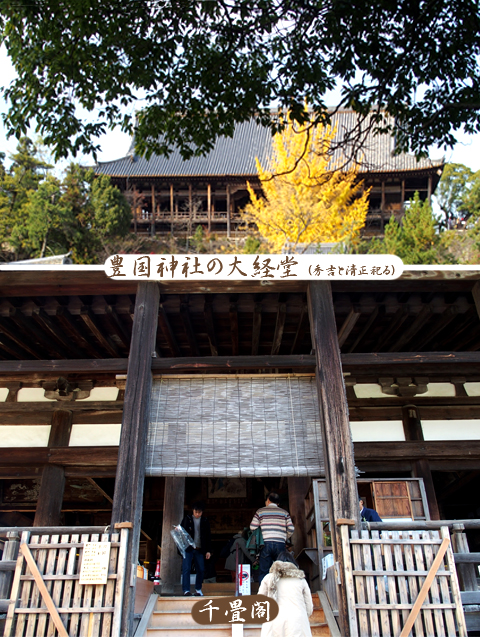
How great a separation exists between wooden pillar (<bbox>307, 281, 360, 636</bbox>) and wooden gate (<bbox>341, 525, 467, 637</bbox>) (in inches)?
5.1

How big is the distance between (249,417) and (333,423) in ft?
3.36

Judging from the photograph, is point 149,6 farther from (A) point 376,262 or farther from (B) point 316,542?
(B) point 316,542

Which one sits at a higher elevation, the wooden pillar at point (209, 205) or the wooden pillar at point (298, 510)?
the wooden pillar at point (209, 205)

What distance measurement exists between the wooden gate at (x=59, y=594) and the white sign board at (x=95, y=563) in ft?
0.19

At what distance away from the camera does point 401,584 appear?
15.3 ft

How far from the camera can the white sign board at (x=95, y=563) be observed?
4629 mm

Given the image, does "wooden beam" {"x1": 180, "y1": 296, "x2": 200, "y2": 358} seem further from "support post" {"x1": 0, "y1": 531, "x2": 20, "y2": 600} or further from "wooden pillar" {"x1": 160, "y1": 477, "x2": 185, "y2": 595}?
"support post" {"x1": 0, "y1": 531, "x2": 20, "y2": 600}

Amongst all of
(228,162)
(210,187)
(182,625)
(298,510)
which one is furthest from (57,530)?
(228,162)

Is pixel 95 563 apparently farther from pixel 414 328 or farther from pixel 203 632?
pixel 414 328

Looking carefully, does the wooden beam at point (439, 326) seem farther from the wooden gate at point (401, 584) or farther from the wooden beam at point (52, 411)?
the wooden beam at point (52, 411)

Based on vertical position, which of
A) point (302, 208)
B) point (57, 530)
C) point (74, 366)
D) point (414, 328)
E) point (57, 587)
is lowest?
point (57, 587)

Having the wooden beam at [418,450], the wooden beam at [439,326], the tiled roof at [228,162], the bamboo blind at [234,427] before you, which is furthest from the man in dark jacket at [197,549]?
the tiled roof at [228,162]

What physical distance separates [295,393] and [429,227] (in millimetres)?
16697

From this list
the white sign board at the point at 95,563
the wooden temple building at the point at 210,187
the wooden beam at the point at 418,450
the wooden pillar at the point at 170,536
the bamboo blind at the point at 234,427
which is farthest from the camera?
the wooden temple building at the point at 210,187
